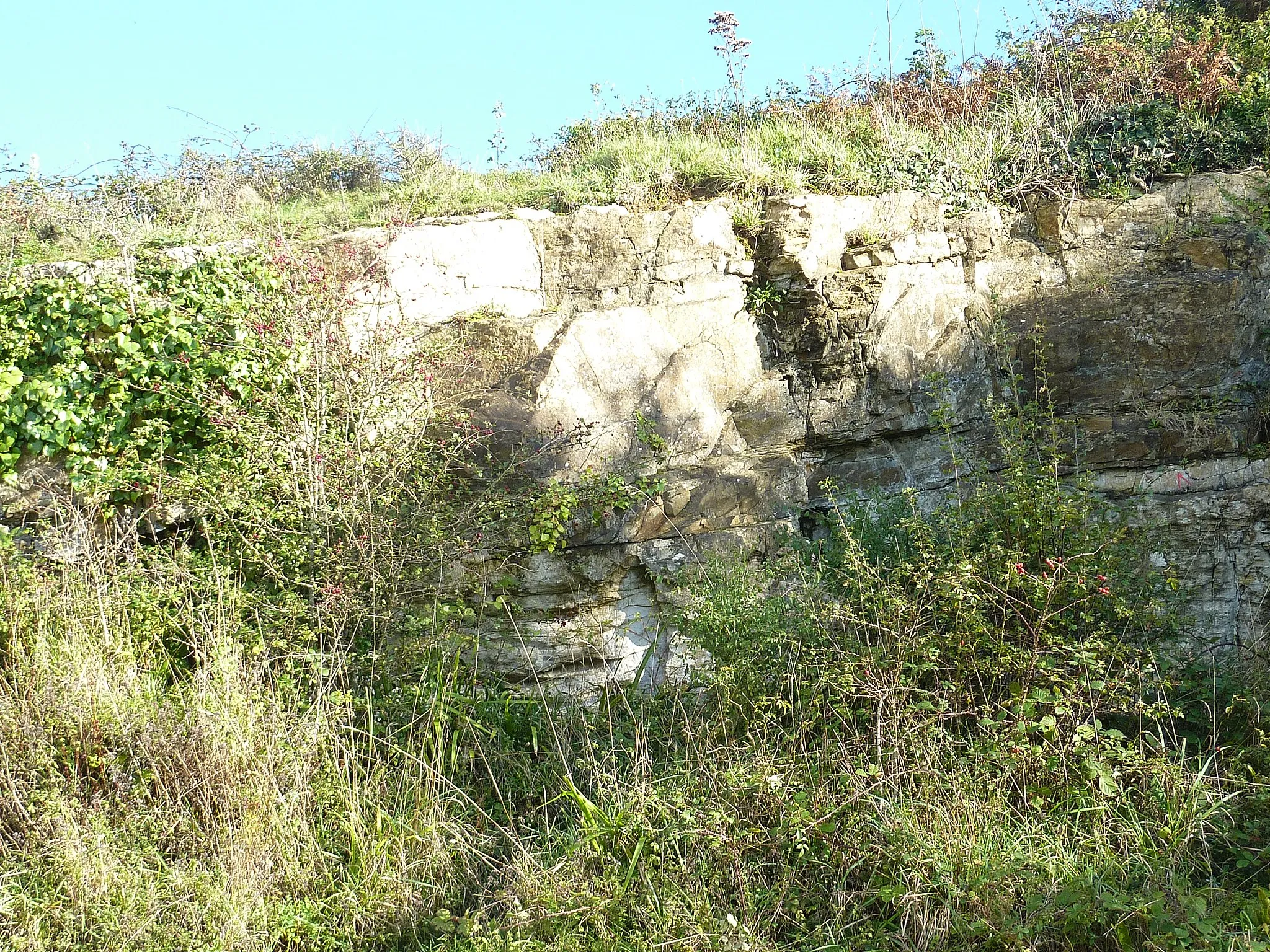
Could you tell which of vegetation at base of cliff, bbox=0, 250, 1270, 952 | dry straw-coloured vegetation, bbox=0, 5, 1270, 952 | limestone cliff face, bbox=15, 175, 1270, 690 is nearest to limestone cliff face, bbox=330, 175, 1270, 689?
limestone cliff face, bbox=15, 175, 1270, 690

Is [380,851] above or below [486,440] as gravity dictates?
below

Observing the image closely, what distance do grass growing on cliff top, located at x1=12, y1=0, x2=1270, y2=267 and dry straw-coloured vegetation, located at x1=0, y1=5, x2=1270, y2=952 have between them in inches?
9.2

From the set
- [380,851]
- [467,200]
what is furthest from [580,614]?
[467,200]

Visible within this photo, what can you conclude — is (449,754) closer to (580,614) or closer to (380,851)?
(380,851)

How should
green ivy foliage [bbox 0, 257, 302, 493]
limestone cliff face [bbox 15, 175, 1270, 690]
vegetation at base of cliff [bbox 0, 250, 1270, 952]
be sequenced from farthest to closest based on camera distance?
1. limestone cliff face [bbox 15, 175, 1270, 690]
2. green ivy foliage [bbox 0, 257, 302, 493]
3. vegetation at base of cliff [bbox 0, 250, 1270, 952]

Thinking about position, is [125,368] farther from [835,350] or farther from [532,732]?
[835,350]

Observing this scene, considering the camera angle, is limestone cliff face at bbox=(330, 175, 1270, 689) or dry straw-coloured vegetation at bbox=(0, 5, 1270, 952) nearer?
dry straw-coloured vegetation at bbox=(0, 5, 1270, 952)

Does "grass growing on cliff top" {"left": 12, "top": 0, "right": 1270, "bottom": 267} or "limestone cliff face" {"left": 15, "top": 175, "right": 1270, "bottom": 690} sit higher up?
"grass growing on cliff top" {"left": 12, "top": 0, "right": 1270, "bottom": 267}

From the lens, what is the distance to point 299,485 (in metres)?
5.68

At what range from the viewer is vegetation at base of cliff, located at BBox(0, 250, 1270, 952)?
385cm

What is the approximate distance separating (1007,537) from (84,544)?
15.8 ft

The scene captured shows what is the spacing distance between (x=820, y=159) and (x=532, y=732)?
5.24 metres

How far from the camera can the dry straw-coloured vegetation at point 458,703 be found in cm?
387

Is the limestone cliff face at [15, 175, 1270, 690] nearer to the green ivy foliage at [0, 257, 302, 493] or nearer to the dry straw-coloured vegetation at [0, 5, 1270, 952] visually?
the dry straw-coloured vegetation at [0, 5, 1270, 952]
